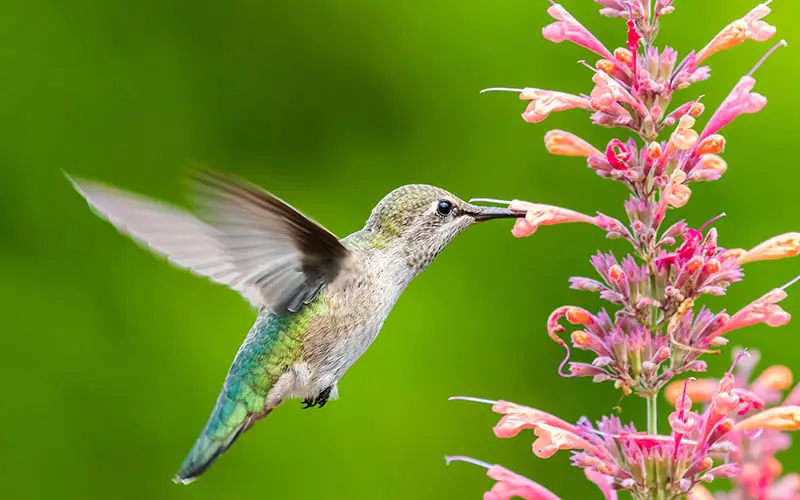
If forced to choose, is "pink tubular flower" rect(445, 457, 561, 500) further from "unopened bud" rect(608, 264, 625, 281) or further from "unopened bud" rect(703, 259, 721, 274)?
"unopened bud" rect(703, 259, 721, 274)

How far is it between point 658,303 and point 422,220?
1.05 m

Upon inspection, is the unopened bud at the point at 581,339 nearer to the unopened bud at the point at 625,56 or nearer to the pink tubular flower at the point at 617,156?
the pink tubular flower at the point at 617,156

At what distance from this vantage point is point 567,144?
2.59 metres

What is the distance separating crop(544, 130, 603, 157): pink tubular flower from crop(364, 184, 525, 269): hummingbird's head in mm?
580

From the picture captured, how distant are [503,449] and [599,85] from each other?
→ 2761 mm

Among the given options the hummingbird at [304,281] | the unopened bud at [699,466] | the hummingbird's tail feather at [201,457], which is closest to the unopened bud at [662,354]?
the unopened bud at [699,466]

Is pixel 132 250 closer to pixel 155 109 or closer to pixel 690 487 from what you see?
pixel 155 109

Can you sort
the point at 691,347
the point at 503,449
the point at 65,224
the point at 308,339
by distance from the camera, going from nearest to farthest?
the point at 691,347 → the point at 308,339 → the point at 503,449 → the point at 65,224

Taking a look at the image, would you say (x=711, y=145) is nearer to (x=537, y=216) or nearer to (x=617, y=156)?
(x=617, y=156)

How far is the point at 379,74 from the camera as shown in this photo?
5.28 m

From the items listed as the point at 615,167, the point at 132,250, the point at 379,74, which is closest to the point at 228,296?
the point at 132,250

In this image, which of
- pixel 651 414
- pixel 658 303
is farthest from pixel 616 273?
pixel 651 414

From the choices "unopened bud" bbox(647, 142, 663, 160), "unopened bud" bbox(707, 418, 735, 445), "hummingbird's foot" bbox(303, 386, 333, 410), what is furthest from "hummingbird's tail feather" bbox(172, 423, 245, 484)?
"unopened bud" bbox(647, 142, 663, 160)

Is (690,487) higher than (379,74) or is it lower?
lower
